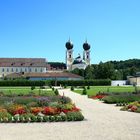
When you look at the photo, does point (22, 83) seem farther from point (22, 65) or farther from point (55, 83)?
point (22, 65)

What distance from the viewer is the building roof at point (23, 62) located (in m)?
122

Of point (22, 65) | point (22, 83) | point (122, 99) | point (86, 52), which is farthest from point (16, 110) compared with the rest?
point (86, 52)

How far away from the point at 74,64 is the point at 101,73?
152ft

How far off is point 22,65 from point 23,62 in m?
1.18

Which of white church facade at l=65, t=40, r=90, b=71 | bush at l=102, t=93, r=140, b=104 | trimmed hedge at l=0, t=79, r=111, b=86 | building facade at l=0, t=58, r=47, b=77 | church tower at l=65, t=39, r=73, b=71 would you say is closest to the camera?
bush at l=102, t=93, r=140, b=104

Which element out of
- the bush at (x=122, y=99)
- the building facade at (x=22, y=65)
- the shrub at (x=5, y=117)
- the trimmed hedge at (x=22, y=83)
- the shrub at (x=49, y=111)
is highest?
the building facade at (x=22, y=65)

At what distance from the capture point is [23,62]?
4865 inches

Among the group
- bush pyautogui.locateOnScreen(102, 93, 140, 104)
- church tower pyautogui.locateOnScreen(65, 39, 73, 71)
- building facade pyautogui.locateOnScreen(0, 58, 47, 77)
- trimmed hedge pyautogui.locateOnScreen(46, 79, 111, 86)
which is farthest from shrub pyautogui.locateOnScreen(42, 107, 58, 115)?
church tower pyautogui.locateOnScreen(65, 39, 73, 71)

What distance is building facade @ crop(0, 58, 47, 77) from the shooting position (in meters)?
121

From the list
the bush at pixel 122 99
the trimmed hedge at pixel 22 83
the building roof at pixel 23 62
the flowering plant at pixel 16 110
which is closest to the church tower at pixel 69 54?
the building roof at pixel 23 62

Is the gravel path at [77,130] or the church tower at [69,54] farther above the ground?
the church tower at [69,54]

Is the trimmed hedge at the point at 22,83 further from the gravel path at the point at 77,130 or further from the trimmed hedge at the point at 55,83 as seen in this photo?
the gravel path at the point at 77,130

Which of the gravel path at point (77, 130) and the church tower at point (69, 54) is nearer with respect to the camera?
the gravel path at point (77, 130)

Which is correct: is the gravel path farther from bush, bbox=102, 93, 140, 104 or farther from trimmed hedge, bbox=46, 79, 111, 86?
trimmed hedge, bbox=46, 79, 111, 86
